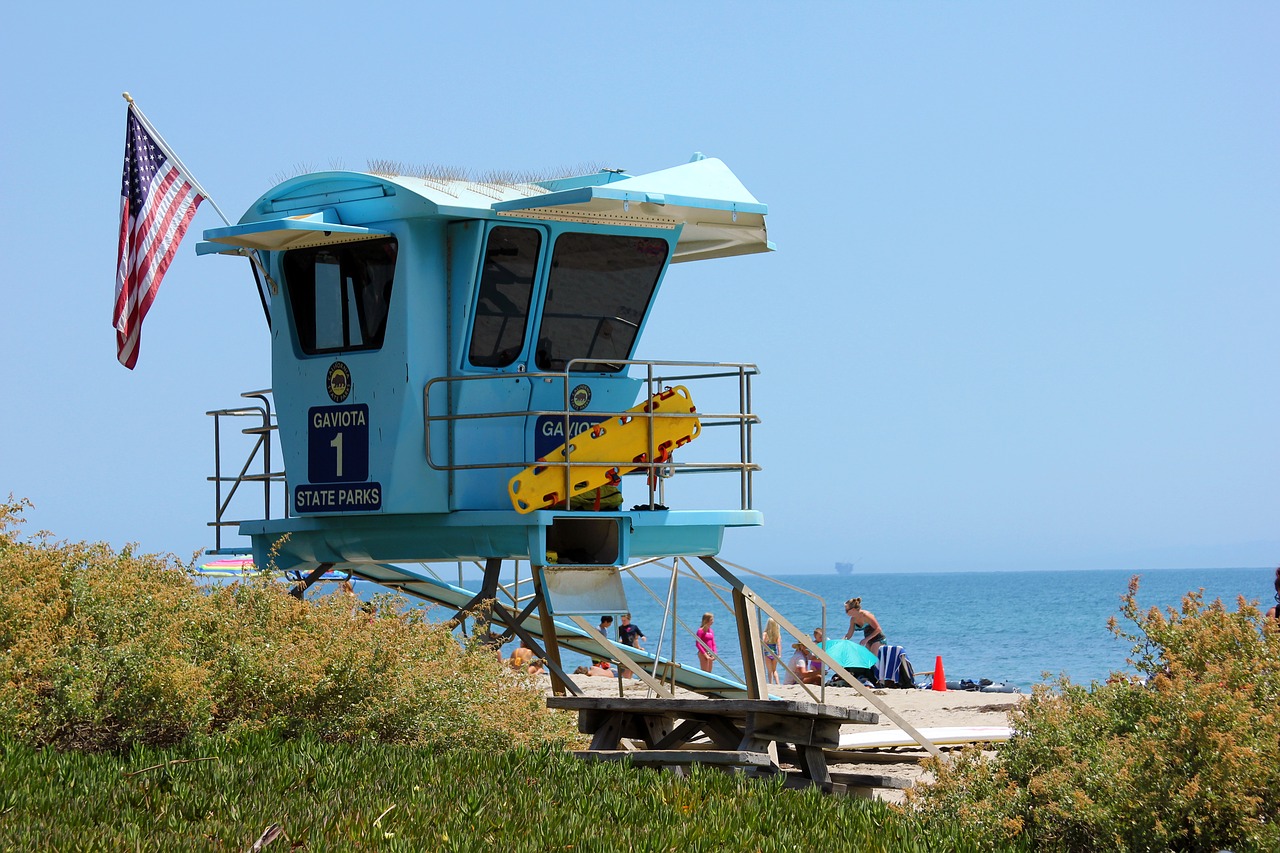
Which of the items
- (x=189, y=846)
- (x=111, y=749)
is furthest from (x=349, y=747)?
(x=189, y=846)

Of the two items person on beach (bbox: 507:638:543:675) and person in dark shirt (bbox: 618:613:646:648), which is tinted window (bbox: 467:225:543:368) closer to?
person on beach (bbox: 507:638:543:675)

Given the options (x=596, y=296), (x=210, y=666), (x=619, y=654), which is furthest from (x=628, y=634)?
(x=210, y=666)

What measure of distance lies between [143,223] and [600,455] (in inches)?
181

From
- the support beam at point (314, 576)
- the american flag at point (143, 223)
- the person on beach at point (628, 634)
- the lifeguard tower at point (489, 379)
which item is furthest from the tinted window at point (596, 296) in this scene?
the person on beach at point (628, 634)

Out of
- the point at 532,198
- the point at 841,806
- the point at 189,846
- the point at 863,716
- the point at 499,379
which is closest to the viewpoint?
the point at 189,846

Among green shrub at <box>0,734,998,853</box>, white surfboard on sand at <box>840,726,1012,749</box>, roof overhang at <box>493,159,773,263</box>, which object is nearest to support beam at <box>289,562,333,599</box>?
roof overhang at <box>493,159,773,263</box>

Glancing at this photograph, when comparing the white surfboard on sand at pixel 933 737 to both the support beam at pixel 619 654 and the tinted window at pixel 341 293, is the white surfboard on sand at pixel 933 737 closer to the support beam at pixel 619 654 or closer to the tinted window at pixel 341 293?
the support beam at pixel 619 654

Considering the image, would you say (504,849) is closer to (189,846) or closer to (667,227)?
(189,846)

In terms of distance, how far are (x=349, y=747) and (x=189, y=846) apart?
8.95 ft

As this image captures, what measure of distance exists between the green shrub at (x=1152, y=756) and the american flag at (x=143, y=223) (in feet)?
28.1

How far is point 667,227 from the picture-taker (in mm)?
15031

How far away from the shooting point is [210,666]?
1044 centimetres

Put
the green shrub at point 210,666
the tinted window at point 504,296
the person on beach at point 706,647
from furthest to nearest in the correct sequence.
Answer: the person on beach at point 706,647, the tinted window at point 504,296, the green shrub at point 210,666

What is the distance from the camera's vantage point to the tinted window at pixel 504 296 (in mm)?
14281
